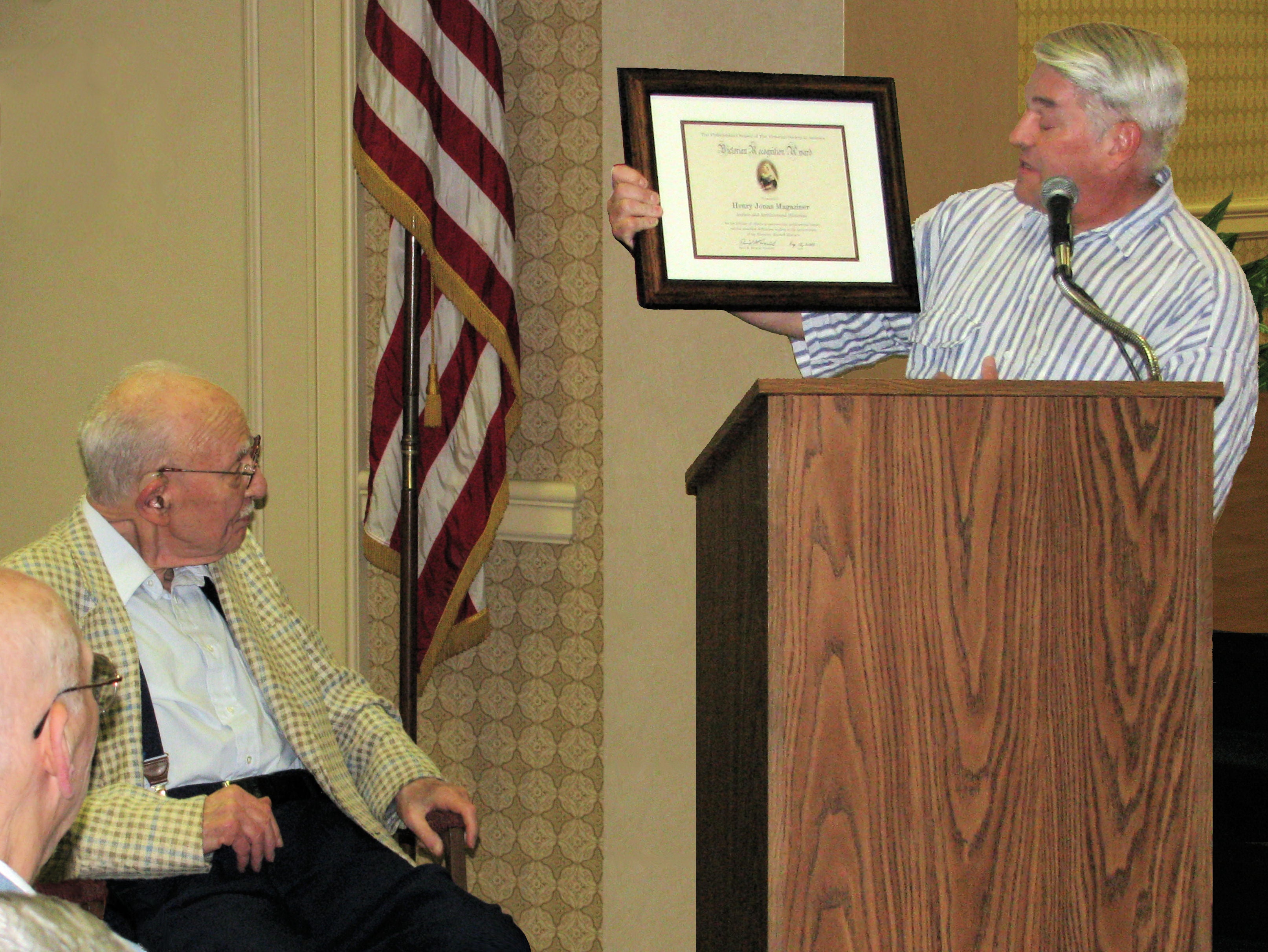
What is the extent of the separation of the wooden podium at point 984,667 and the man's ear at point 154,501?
123 centimetres

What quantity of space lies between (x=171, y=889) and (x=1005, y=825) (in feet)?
4.23

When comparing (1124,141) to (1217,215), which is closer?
(1124,141)

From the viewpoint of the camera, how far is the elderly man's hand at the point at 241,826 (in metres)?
1.92

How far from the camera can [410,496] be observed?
10.5 ft

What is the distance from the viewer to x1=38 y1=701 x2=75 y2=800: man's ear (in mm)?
1021

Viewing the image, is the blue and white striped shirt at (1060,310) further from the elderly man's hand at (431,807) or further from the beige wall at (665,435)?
the beige wall at (665,435)

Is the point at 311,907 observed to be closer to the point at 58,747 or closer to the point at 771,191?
the point at 58,747

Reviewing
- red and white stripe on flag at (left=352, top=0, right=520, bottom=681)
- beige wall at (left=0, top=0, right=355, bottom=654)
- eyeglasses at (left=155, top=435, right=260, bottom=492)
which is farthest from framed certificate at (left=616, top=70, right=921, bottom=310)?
beige wall at (left=0, top=0, right=355, bottom=654)

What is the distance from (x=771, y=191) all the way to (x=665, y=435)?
61.4 inches

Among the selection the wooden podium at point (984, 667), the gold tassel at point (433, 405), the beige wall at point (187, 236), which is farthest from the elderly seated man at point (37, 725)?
the beige wall at point (187, 236)

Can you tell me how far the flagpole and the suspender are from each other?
1.12 m

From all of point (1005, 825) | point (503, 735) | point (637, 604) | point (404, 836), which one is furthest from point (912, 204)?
point (1005, 825)

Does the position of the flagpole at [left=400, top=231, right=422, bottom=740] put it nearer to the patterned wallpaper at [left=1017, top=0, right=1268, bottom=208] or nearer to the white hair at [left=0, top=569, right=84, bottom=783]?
the white hair at [left=0, top=569, right=84, bottom=783]

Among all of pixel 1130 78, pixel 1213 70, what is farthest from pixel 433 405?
pixel 1213 70
